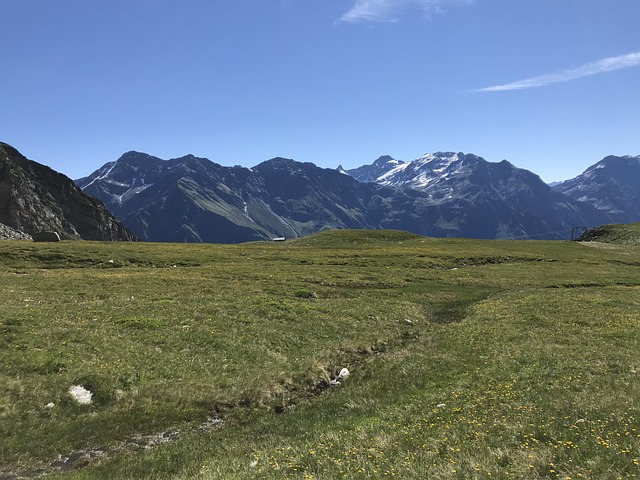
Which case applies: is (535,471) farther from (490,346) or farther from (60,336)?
(60,336)

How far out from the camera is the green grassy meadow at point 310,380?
39.4ft

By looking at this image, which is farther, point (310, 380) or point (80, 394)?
point (310, 380)

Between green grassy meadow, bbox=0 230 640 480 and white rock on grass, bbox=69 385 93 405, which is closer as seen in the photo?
green grassy meadow, bbox=0 230 640 480

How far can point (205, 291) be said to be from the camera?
39.8m

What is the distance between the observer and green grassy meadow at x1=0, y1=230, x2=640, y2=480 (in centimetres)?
1202

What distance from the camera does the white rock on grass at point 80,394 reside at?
1756 centimetres

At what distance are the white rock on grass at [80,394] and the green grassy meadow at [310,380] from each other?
0.24 meters

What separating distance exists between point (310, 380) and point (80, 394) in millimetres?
10916

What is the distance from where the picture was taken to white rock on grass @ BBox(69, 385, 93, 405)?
17.6 metres


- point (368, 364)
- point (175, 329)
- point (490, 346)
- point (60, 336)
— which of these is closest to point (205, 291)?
point (175, 329)

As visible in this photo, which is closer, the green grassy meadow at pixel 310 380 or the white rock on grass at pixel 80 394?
the green grassy meadow at pixel 310 380

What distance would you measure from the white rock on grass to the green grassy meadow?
24cm

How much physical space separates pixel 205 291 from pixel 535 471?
112 ft

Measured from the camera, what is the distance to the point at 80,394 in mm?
17875
